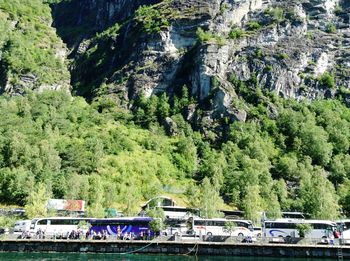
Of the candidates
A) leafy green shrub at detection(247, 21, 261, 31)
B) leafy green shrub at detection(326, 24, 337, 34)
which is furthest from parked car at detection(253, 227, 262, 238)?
leafy green shrub at detection(326, 24, 337, 34)

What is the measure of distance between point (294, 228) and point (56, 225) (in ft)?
127

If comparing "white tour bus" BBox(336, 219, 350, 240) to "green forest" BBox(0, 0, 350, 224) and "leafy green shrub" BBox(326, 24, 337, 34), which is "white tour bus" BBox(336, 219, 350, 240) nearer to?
"green forest" BBox(0, 0, 350, 224)

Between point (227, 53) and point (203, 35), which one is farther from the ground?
point (203, 35)

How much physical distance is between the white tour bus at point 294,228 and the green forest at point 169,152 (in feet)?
51.4

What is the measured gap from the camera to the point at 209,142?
132 meters

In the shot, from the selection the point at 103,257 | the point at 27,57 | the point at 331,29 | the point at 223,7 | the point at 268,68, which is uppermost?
the point at 223,7

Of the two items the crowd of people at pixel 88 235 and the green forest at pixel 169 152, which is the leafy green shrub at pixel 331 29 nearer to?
the green forest at pixel 169 152

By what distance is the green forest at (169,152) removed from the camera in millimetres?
96688

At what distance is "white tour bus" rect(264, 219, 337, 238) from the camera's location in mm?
71625

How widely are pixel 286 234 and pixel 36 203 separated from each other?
4461 centimetres

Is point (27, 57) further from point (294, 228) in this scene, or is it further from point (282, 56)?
point (294, 228)

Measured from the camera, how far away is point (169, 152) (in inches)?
4865

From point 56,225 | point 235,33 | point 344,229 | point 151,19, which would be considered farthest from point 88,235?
point 151,19

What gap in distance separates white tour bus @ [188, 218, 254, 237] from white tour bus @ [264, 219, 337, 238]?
3.22m
